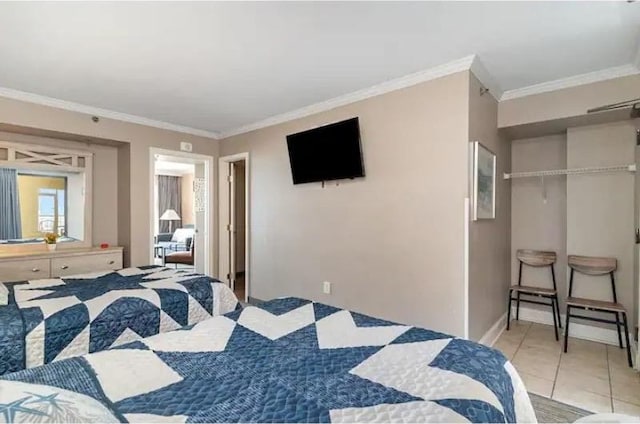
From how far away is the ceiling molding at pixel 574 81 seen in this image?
261 centimetres

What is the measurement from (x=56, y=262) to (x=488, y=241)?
14.1 ft

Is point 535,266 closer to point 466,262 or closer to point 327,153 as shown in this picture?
point 466,262

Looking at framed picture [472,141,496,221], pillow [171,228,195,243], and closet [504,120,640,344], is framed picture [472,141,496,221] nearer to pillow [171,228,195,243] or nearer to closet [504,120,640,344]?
closet [504,120,640,344]

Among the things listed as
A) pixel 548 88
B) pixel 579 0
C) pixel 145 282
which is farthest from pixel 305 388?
pixel 548 88

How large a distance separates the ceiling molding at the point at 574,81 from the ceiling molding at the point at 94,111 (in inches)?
148

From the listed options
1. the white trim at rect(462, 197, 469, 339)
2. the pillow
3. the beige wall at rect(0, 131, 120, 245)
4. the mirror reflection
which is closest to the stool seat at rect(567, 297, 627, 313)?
the white trim at rect(462, 197, 469, 339)

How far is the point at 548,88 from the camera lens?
295 centimetres

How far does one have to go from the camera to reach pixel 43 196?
144 inches

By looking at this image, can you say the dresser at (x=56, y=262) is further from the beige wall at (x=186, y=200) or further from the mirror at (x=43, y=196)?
the beige wall at (x=186, y=200)

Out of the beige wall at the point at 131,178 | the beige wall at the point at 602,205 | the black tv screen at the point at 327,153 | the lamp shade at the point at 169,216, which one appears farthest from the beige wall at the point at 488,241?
the lamp shade at the point at 169,216

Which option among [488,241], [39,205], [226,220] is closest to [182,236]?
[226,220]

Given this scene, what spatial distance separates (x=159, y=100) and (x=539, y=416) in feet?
13.3

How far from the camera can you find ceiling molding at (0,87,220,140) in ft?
10.3

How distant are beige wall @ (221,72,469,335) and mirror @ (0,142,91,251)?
2253 millimetres
